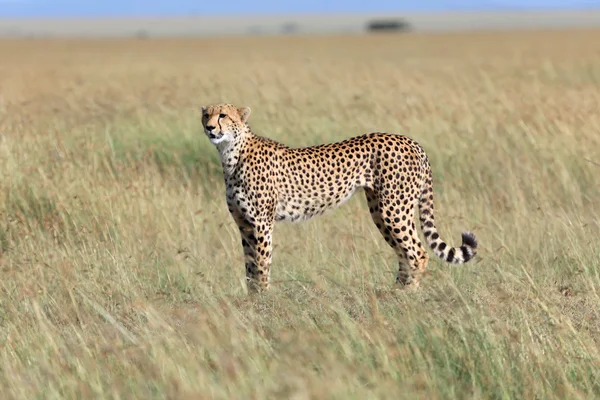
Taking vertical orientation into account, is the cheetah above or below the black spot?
above

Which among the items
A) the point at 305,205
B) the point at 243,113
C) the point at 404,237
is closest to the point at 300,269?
the point at 305,205

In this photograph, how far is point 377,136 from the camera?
525 centimetres

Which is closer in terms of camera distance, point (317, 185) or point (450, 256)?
point (450, 256)

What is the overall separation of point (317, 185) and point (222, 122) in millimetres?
574

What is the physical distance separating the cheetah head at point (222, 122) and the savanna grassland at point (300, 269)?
0.56 m

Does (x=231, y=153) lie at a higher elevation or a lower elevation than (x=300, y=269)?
higher

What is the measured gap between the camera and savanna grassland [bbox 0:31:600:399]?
3301 millimetres

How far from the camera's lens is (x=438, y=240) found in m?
5.16

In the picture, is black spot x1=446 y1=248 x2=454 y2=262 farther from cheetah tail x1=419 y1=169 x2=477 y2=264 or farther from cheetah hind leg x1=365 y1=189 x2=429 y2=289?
cheetah hind leg x1=365 y1=189 x2=429 y2=289

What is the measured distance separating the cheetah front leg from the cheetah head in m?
0.36

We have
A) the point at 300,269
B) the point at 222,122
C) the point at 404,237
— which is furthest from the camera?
the point at 404,237

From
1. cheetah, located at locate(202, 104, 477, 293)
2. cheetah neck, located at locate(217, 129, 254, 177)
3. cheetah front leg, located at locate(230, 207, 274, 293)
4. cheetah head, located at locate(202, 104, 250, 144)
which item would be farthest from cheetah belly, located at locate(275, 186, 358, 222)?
cheetah head, located at locate(202, 104, 250, 144)

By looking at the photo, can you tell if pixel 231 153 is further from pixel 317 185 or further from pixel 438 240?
pixel 438 240

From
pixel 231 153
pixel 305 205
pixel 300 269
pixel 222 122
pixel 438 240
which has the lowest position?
pixel 300 269
